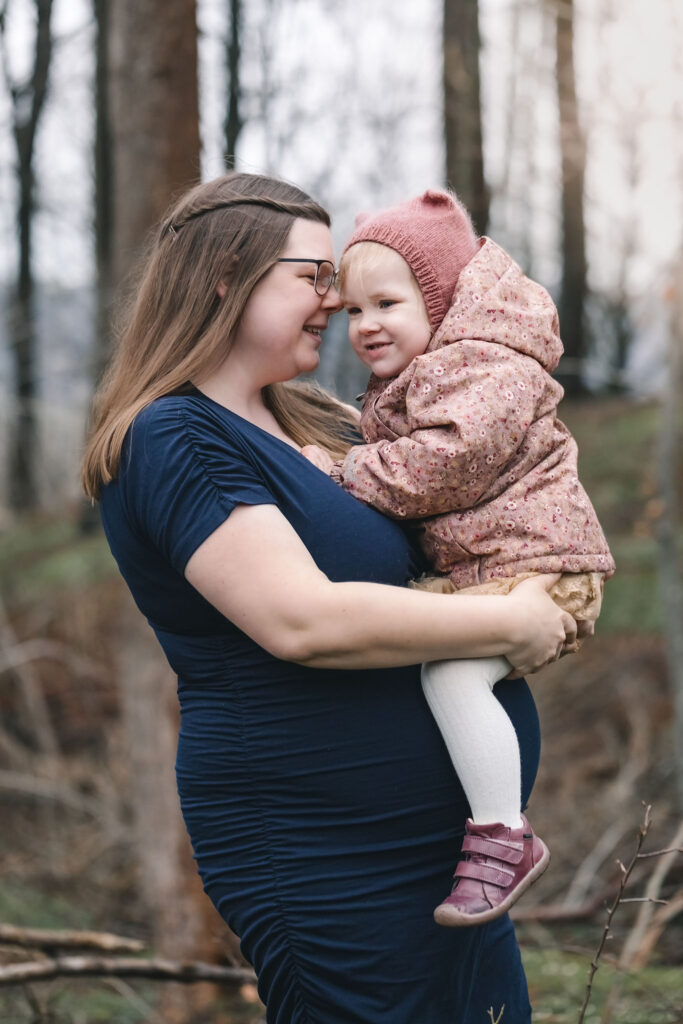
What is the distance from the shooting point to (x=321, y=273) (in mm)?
2090

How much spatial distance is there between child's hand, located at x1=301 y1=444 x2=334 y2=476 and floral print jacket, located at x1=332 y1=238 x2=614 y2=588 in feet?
0.09

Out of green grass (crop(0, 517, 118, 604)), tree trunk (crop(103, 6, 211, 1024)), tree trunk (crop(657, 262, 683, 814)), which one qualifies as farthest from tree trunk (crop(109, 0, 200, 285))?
green grass (crop(0, 517, 118, 604))

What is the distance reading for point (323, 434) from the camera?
234cm

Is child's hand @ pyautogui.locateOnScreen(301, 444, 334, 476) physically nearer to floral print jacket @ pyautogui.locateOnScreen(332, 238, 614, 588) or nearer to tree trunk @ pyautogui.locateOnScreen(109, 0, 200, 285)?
floral print jacket @ pyautogui.locateOnScreen(332, 238, 614, 588)

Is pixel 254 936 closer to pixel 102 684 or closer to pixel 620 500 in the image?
pixel 102 684

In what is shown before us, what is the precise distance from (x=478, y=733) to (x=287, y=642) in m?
0.40

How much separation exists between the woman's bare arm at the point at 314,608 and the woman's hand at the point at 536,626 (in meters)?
0.04

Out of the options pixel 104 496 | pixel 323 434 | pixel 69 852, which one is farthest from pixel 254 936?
pixel 69 852

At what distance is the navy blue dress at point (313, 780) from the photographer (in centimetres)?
189

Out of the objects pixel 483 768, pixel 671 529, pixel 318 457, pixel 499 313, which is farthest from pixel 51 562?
pixel 483 768

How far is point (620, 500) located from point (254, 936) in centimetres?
781

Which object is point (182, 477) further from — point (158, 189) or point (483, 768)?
point (158, 189)

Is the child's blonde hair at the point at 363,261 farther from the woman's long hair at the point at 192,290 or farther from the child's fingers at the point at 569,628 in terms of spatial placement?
→ the child's fingers at the point at 569,628

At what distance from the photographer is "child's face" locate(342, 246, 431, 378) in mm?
2150
